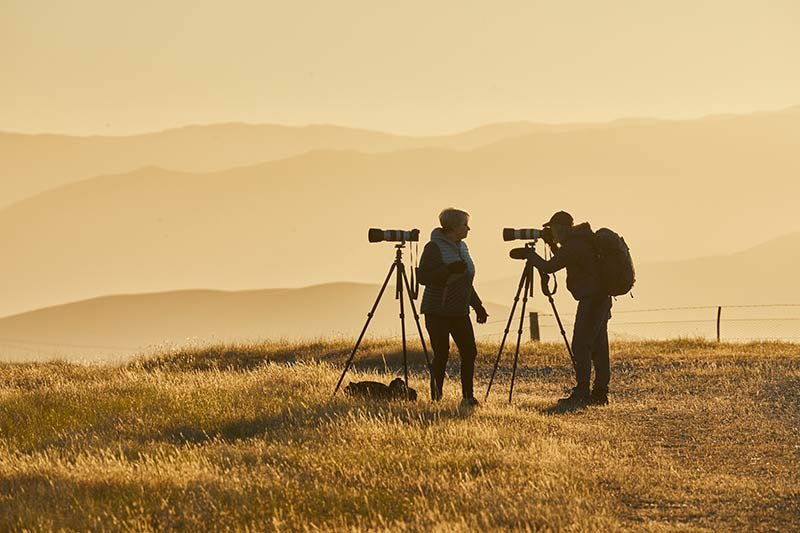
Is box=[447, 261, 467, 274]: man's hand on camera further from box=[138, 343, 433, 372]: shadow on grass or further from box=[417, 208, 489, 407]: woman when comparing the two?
box=[138, 343, 433, 372]: shadow on grass

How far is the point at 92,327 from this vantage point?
432 feet

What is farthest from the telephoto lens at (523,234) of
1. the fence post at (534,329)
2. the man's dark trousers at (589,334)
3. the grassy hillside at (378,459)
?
the fence post at (534,329)

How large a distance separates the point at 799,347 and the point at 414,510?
19289 mm

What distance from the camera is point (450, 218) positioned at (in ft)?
47.3

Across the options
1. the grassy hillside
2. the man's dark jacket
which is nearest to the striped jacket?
the grassy hillside

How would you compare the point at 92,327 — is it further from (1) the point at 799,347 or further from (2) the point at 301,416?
(2) the point at 301,416

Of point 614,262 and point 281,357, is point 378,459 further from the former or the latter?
point 281,357

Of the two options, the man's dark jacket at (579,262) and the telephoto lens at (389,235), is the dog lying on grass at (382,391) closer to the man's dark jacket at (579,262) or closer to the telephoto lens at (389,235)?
the telephoto lens at (389,235)

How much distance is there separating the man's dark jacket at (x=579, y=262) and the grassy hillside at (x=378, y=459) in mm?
1746

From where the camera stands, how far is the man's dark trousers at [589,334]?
16250 millimetres

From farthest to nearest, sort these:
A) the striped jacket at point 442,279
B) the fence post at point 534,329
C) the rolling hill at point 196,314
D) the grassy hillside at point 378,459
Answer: the rolling hill at point 196,314, the fence post at point 534,329, the striped jacket at point 442,279, the grassy hillside at point 378,459

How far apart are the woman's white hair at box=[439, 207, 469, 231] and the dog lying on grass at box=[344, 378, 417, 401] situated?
228 cm

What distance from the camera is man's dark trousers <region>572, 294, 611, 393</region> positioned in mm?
16250

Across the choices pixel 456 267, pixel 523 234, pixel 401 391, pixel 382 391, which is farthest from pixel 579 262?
pixel 382 391
